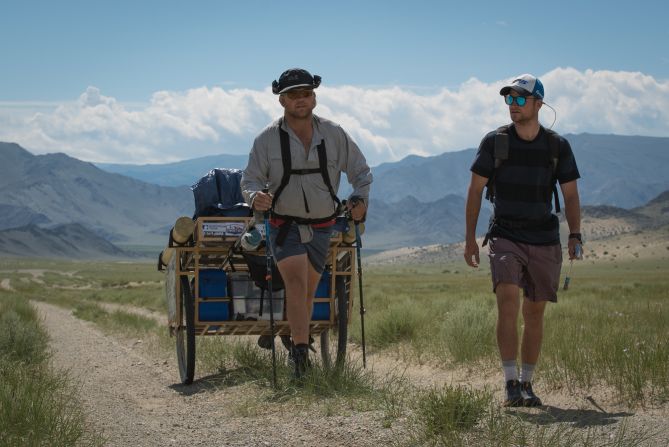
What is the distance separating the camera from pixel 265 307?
8258 mm

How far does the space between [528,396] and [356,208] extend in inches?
74.9

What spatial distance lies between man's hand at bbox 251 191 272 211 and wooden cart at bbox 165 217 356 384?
1154 millimetres

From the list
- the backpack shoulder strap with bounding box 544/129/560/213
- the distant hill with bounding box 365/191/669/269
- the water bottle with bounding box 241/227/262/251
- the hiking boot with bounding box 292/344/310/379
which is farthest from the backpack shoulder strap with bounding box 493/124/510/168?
the distant hill with bounding box 365/191/669/269

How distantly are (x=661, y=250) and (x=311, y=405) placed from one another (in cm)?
10749

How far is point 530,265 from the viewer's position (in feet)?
21.7

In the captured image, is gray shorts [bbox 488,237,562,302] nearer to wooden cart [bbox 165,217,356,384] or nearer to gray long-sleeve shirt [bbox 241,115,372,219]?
gray long-sleeve shirt [bbox 241,115,372,219]

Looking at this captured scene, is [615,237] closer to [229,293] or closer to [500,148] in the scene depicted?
[229,293]

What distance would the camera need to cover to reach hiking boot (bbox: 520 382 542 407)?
252 inches

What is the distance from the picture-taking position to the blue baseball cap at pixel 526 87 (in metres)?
6.54

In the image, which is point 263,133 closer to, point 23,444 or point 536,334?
point 536,334

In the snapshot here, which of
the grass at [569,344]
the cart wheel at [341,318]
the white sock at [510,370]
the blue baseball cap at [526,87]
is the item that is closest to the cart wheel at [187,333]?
the cart wheel at [341,318]

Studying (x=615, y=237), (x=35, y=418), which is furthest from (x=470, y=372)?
(x=615, y=237)

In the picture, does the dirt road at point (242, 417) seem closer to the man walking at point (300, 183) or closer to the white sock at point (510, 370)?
the white sock at point (510, 370)

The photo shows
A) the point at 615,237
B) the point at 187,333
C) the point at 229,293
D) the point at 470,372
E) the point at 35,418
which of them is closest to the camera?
the point at 35,418
